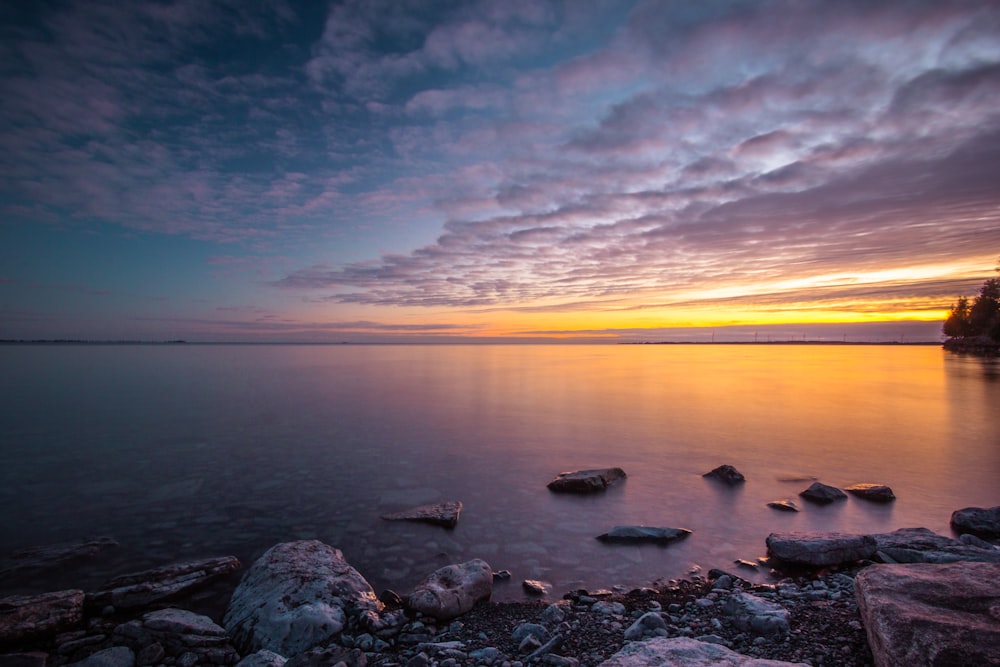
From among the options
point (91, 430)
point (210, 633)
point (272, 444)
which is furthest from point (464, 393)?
point (210, 633)

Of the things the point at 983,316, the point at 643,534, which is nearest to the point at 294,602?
the point at 643,534

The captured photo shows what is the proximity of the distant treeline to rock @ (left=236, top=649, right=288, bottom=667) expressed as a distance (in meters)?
98.7

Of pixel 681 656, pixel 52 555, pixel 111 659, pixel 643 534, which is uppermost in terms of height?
pixel 681 656

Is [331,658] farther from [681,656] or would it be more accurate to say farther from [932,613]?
[932,613]

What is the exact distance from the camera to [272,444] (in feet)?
46.1

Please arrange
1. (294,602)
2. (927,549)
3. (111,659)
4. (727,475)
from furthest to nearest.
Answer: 1. (727,475)
2. (927,549)
3. (294,602)
4. (111,659)

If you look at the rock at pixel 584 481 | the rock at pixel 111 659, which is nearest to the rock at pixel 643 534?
the rock at pixel 584 481

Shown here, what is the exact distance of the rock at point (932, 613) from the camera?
323 centimetres

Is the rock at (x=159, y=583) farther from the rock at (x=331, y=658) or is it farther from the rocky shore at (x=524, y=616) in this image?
the rock at (x=331, y=658)

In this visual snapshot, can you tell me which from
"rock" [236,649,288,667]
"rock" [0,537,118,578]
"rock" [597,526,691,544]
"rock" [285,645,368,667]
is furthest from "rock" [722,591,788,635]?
"rock" [0,537,118,578]

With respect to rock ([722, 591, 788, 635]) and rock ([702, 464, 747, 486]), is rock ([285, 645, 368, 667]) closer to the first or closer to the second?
rock ([722, 591, 788, 635])

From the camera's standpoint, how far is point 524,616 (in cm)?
540

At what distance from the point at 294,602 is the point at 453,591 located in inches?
73.1

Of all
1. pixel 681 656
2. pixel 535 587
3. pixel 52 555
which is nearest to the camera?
pixel 681 656
